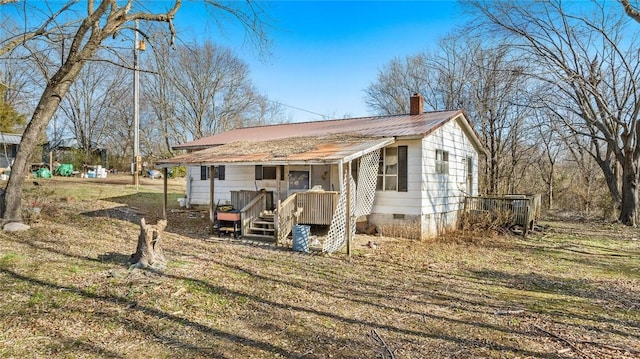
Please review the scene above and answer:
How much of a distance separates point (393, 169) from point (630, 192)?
1101 cm

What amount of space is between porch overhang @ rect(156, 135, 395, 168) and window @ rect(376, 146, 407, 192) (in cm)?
86

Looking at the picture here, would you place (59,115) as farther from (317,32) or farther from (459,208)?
(459,208)

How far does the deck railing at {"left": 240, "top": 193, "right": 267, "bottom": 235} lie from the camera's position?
416 inches

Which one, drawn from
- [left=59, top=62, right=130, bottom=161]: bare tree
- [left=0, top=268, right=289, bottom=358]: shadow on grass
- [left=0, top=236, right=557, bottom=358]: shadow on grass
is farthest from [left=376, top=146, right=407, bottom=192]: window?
[left=59, top=62, right=130, bottom=161]: bare tree

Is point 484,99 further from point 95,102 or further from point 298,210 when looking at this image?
point 95,102

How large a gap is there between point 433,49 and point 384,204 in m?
20.2

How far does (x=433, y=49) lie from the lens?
28.0 meters

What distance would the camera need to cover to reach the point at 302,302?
5297mm

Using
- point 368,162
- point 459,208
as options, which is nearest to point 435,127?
point 368,162

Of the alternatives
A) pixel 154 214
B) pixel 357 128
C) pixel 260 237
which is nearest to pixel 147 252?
pixel 260 237

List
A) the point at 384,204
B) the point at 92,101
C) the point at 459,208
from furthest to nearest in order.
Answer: the point at 92,101 < the point at 459,208 < the point at 384,204

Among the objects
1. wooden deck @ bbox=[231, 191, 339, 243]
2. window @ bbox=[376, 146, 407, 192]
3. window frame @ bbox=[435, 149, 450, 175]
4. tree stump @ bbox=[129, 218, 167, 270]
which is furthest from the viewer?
window frame @ bbox=[435, 149, 450, 175]

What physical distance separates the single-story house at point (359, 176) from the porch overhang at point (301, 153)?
0.03 meters

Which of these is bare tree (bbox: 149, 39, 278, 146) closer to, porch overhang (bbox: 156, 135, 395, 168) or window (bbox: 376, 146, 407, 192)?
porch overhang (bbox: 156, 135, 395, 168)
